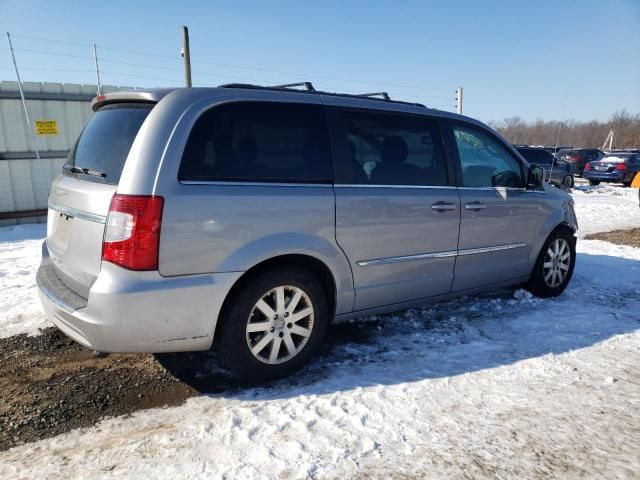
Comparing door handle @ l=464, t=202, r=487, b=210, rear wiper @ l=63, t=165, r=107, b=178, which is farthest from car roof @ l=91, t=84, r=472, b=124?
door handle @ l=464, t=202, r=487, b=210

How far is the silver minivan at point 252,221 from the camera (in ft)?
8.87

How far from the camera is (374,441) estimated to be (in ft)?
8.46

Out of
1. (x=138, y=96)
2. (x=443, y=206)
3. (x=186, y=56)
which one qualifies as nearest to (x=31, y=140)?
(x=186, y=56)

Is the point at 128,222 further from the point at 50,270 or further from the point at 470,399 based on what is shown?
the point at 470,399

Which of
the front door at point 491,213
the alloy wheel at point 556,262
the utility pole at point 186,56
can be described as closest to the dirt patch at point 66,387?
the front door at point 491,213

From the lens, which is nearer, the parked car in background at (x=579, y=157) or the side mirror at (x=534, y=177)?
the side mirror at (x=534, y=177)

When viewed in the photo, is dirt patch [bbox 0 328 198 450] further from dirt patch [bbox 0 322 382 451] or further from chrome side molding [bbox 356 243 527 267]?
Answer: chrome side molding [bbox 356 243 527 267]

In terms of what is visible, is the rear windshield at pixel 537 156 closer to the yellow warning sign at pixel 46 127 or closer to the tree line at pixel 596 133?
the yellow warning sign at pixel 46 127

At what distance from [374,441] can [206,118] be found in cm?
206

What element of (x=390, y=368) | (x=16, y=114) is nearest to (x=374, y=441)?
(x=390, y=368)

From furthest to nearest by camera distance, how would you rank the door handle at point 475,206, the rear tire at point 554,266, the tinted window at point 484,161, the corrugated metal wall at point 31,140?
the corrugated metal wall at point 31,140 < the rear tire at point 554,266 < the tinted window at point 484,161 < the door handle at point 475,206

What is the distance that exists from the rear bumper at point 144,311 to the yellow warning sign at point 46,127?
7863mm

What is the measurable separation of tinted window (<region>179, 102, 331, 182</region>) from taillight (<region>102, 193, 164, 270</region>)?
260 millimetres

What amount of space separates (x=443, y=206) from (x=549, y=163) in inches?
654
